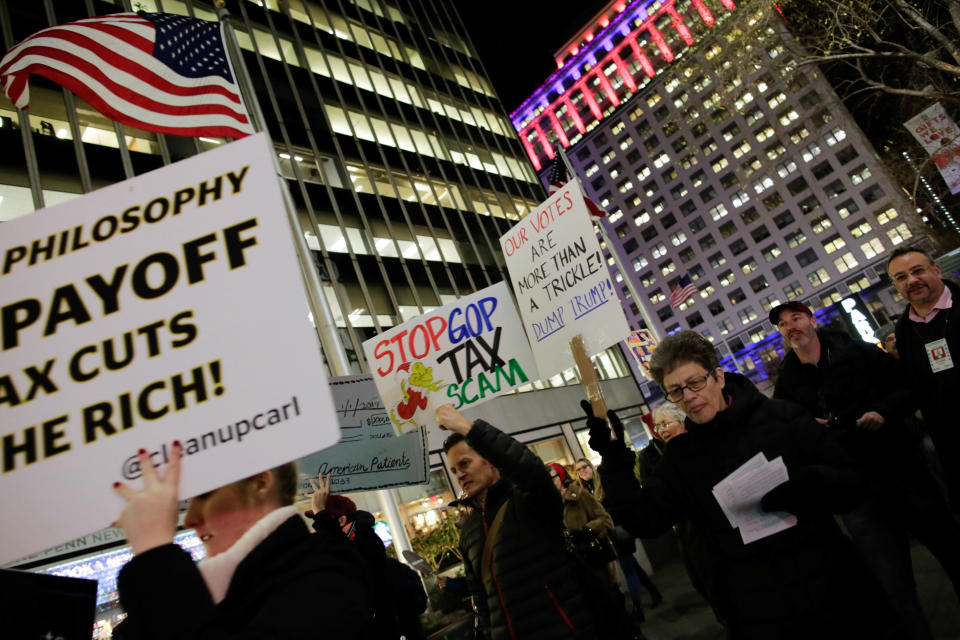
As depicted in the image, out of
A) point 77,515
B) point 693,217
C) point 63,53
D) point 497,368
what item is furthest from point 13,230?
point 693,217

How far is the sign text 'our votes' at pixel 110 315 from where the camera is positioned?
1.49 metres

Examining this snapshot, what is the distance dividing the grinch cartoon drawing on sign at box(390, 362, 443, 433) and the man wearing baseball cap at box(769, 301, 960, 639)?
9.33ft

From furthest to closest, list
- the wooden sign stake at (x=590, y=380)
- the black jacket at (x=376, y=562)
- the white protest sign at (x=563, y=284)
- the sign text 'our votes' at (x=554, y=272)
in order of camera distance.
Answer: the sign text 'our votes' at (x=554, y=272) → the white protest sign at (x=563, y=284) → the black jacket at (x=376, y=562) → the wooden sign stake at (x=590, y=380)

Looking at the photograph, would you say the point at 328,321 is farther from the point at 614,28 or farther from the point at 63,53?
the point at 614,28

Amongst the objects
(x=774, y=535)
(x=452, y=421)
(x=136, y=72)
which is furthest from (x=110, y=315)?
(x=136, y=72)

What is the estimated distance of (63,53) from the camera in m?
4.98

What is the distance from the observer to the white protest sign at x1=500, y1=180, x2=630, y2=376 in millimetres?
4266

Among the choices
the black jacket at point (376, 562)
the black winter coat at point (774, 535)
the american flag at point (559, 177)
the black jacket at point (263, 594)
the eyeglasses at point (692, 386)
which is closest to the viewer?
the black jacket at point (263, 594)

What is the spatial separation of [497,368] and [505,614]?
193cm

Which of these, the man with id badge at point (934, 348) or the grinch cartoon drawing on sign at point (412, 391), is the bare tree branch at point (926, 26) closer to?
the man with id badge at point (934, 348)

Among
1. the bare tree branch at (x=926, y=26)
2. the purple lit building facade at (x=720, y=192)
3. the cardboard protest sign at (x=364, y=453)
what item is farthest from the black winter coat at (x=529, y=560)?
the purple lit building facade at (x=720, y=192)

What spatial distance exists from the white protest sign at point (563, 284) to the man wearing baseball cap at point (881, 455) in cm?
143

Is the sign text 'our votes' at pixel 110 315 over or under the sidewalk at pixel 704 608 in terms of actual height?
over

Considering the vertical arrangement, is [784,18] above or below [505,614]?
above
